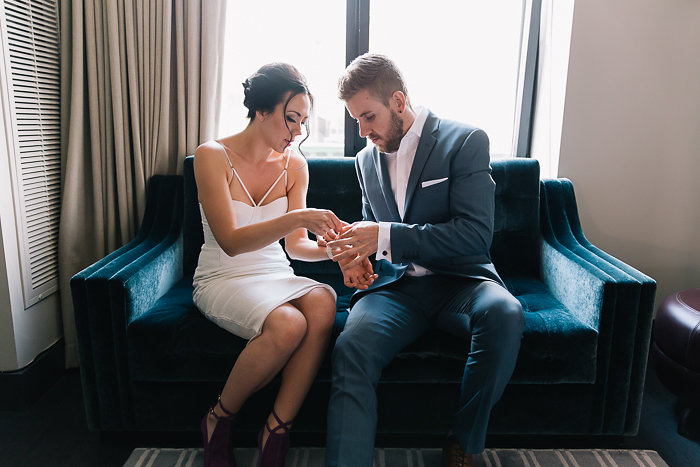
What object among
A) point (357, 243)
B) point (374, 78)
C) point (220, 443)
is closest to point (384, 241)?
point (357, 243)

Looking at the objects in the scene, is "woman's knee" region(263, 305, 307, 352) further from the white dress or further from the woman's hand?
the woman's hand

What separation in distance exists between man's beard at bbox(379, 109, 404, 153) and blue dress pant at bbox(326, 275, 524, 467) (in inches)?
21.0

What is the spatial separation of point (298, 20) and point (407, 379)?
1892mm

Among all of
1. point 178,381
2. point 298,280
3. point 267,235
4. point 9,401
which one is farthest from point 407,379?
point 9,401

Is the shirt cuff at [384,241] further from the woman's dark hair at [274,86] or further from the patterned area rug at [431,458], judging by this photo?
the patterned area rug at [431,458]

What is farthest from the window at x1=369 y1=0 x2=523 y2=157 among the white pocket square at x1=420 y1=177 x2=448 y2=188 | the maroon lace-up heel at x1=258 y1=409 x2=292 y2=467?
the maroon lace-up heel at x1=258 y1=409 x2=292 y2=467

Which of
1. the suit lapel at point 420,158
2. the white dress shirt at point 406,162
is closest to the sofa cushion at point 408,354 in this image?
the white dress shirt at point 406,162

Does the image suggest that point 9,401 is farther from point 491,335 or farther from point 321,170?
point 491,335

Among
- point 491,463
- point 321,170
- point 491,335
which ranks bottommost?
point 491,463

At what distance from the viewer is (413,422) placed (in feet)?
5.63

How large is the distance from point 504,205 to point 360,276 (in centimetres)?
95

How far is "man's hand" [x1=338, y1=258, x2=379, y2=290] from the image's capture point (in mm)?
1704

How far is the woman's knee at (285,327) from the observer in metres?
1.50

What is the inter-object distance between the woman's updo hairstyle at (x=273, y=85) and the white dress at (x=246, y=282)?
0.89 feet
